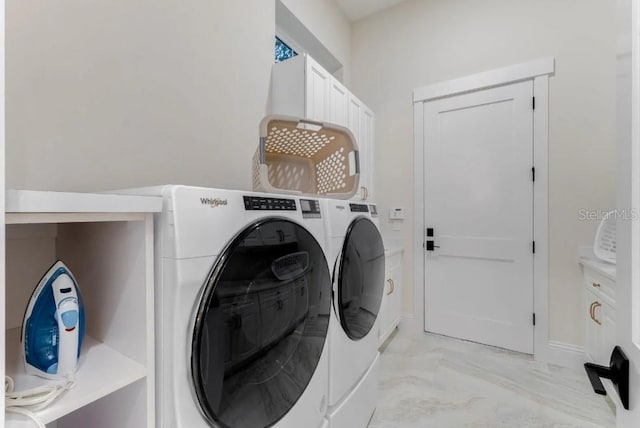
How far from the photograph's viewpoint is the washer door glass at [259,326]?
0.70m

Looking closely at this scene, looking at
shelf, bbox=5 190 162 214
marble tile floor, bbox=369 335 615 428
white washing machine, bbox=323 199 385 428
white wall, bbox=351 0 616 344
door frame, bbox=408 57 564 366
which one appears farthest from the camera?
door frame, bbox=408 57 564 366

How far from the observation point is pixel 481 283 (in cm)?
257

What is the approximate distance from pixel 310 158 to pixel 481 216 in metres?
1.68

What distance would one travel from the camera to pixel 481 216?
2.56 meters

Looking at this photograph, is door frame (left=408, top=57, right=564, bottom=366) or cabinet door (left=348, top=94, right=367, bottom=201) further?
cabinet door (left=348, top=94, right=367, bottom=201)

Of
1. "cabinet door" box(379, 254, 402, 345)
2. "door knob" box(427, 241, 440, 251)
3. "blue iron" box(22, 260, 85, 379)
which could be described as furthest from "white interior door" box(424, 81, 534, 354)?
"blue iron" box(22, 260, 85, 379)

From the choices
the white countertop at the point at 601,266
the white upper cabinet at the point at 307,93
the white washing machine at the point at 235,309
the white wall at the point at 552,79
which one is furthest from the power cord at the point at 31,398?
the white wall at the point at 552,79

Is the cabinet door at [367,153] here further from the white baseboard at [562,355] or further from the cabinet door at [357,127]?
the white baseboard at [562,355]

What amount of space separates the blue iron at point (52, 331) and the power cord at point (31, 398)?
50mm

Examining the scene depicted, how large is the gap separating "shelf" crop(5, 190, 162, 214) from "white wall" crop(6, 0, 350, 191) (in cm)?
56

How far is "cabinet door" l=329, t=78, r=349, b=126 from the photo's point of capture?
7.14 feet

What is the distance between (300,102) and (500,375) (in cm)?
231

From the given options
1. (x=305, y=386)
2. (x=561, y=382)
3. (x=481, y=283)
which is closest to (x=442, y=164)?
(x=481, y=283)

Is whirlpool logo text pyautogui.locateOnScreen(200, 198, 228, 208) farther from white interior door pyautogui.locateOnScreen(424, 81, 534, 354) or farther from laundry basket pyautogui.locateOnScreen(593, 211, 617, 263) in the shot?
white interior door pyautogui.locateOnScreen(424, 81, 534, 354)
